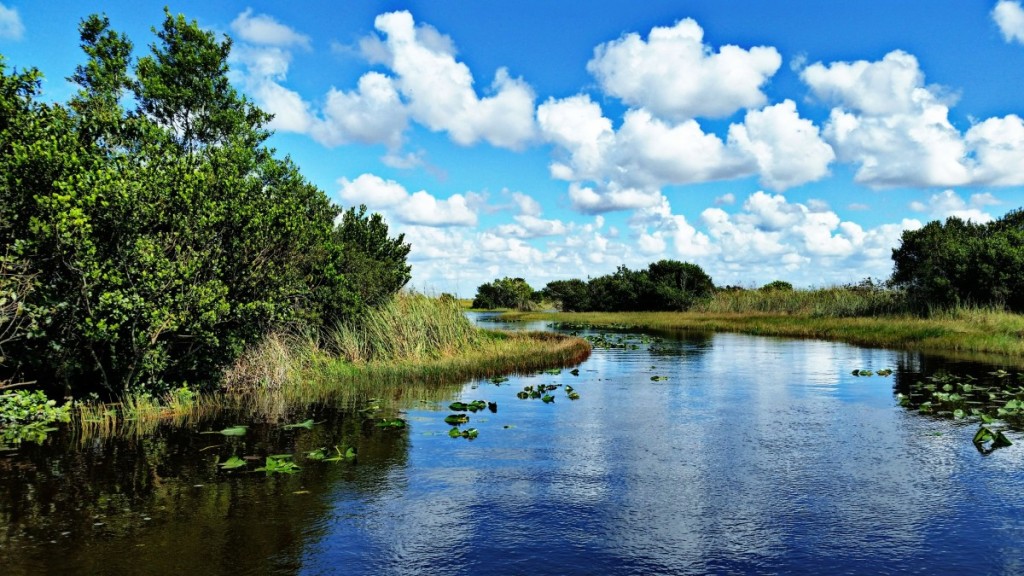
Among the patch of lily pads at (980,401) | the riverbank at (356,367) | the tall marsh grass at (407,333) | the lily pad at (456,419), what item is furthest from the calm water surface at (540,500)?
the tall marsh grass at (407,333)

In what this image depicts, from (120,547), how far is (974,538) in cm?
1069

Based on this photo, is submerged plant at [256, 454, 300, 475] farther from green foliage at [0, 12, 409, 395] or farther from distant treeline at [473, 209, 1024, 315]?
distant treeline at [473, 209, 1024, 315]

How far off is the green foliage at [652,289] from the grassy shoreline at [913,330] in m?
23.2

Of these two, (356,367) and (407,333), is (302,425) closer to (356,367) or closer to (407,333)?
(356,367)

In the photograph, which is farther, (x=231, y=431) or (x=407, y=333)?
(x=407, y=333)

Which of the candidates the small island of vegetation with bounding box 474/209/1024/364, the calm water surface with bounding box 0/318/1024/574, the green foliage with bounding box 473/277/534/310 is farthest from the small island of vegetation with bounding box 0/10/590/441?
the green foliage with bounding box 473/277/534/310

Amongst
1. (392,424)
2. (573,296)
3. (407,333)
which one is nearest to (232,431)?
(392,424)

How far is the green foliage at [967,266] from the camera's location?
4100 centimetres

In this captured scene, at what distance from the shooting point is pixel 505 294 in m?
137

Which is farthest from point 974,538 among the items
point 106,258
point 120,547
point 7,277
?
point 7,277

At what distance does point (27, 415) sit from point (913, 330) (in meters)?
44.1

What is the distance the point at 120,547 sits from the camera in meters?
7.60

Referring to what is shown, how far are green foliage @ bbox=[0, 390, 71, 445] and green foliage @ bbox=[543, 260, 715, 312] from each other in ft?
258

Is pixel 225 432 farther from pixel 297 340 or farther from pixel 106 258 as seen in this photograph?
pixel 297 340
